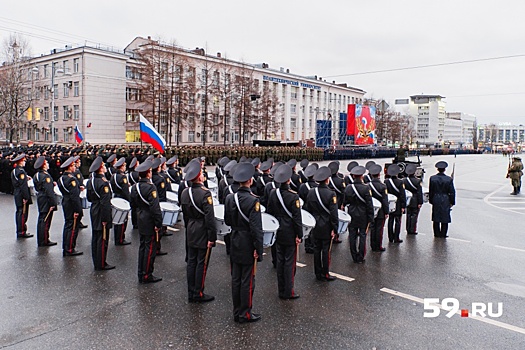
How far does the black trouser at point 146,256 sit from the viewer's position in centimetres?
670

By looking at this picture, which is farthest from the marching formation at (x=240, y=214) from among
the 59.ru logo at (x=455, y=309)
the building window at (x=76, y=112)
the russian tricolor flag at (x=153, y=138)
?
the building window at (x=76, y=112)

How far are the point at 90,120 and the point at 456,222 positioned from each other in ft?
131

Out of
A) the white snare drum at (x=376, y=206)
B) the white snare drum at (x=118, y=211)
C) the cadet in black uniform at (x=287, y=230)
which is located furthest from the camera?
the white snare drum at (x=376, y=206)

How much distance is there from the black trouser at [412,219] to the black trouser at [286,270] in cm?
522

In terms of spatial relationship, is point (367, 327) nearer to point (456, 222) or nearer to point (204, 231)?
point (204, 231)

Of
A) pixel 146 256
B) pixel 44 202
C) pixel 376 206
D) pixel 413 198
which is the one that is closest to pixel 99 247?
pixel 146 256

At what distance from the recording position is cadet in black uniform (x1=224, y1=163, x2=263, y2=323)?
544cm

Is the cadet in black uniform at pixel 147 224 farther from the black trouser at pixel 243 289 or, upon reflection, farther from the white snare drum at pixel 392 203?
the white snare drum at pixel 392 203

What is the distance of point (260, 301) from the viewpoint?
612 cm

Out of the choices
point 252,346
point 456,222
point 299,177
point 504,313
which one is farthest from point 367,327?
point 456,222

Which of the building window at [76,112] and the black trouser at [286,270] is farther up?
the building window at [76,112]

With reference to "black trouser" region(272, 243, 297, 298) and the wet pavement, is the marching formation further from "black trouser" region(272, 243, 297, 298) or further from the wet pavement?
the wet pavement

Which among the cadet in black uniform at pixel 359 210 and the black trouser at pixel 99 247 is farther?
the cadet in black uniform at pixel 359 210

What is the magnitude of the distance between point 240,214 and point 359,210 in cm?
335
